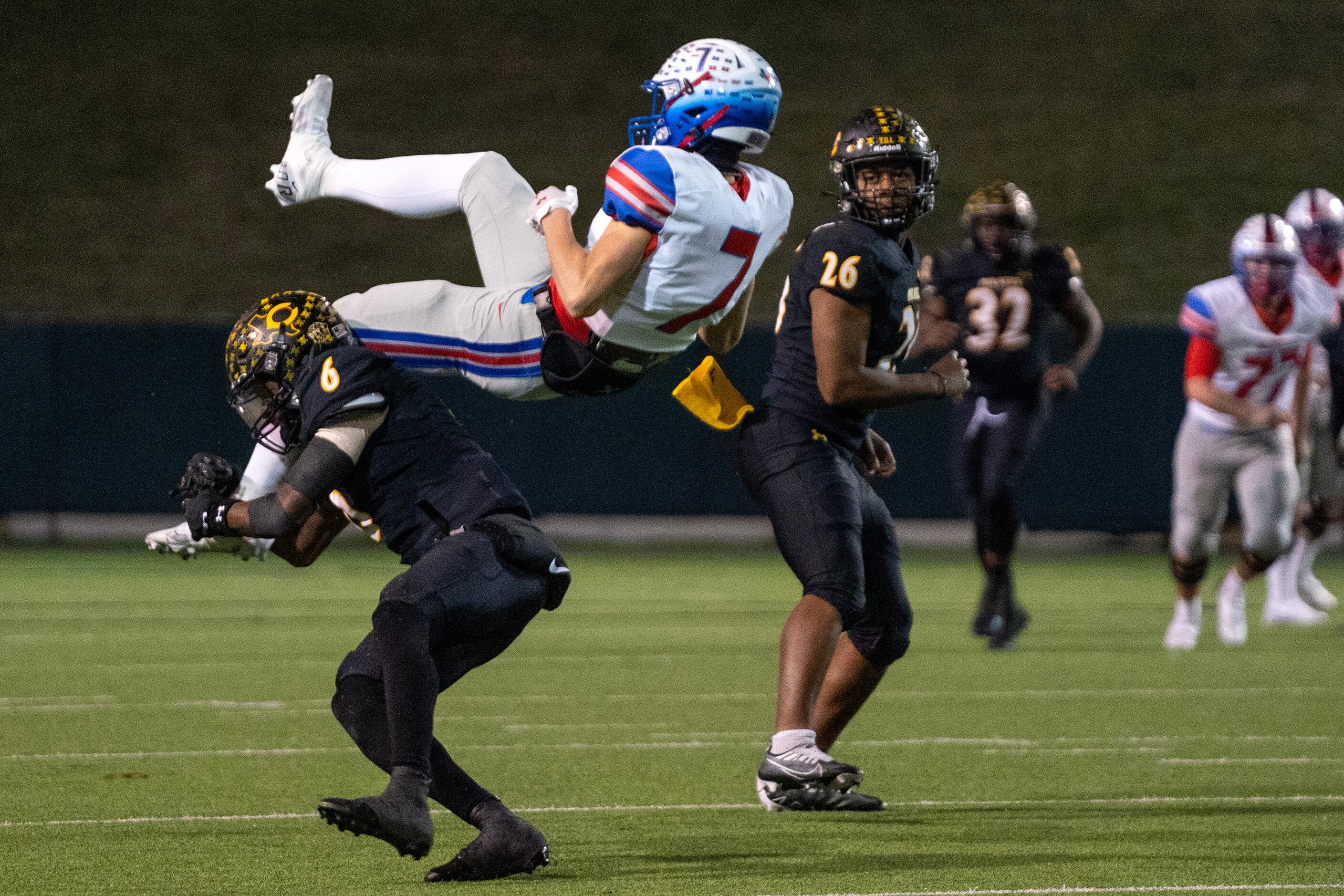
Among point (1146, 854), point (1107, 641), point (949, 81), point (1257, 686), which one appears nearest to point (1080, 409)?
point (1107, 641)

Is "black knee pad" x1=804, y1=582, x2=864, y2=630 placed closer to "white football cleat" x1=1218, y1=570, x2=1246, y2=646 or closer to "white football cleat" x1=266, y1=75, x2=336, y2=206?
"white football cleat" x1=266, y1=75, x2=336, y2=206

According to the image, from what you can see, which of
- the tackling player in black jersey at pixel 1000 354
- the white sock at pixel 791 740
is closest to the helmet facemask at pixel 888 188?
the white sock at pixel 791 740

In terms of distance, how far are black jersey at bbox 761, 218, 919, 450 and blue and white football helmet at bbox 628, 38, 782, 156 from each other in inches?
19.4

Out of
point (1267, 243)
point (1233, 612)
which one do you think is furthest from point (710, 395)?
point (1233, 612)

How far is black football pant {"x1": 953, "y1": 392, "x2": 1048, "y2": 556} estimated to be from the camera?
8266 millimetres

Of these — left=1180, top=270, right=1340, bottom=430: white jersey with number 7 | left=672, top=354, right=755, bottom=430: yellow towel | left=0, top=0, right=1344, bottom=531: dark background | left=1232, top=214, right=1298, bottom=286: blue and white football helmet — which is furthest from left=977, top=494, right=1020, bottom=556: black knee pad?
left=0, top=0, right=1344, bottom=531: dark background

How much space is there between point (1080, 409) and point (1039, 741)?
7.93 metres

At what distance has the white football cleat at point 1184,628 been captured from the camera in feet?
27.7

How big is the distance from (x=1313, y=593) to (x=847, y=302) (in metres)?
6.07

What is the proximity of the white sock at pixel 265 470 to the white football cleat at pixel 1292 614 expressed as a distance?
6630 mm

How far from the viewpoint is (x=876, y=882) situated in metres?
3.96

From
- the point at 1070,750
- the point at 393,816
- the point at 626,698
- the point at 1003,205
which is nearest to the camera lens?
the point at 393,816

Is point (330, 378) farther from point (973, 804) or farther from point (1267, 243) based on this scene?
point (1267, 243)

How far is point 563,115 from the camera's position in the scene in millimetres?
19984
